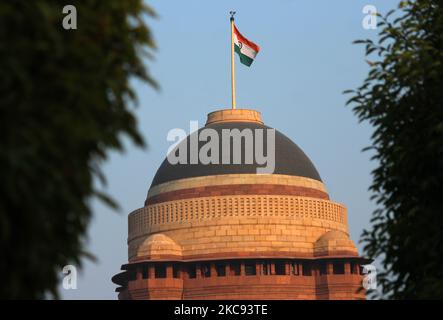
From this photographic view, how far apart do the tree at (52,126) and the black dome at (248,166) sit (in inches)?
3262

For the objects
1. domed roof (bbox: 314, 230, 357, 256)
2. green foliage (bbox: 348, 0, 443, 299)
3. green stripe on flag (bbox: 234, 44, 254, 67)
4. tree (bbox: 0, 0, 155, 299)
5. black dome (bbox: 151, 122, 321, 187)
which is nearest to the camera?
tree (bbox: 0, 0, 155, 299)

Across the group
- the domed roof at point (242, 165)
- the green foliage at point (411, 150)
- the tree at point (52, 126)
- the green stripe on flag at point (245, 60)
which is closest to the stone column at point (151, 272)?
the domed roof at point (242, 165)

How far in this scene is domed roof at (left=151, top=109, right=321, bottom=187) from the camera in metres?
102

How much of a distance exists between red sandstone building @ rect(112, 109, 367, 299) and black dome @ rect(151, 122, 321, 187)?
11 cm

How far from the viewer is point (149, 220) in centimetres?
10431

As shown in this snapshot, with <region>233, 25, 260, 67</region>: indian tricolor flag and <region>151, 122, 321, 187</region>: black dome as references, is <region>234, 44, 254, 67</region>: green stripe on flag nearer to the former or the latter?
<region>233, 25, 260, 67</region>: indian tricolor flag

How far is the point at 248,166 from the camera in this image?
102 metres

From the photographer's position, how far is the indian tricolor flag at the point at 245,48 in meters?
100

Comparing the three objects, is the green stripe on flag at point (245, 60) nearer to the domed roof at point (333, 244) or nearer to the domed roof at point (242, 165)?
the domed roof at point (242, 165)

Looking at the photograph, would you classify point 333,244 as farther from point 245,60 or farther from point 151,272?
point 245,60

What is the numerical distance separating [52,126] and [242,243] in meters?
82.6

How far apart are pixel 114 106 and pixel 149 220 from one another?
8630 cm

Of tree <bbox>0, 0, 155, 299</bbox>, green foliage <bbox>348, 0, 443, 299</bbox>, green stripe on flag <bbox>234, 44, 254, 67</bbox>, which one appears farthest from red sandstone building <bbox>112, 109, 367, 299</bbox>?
tree <bbox>0, 0, 155, 299</bbox>
